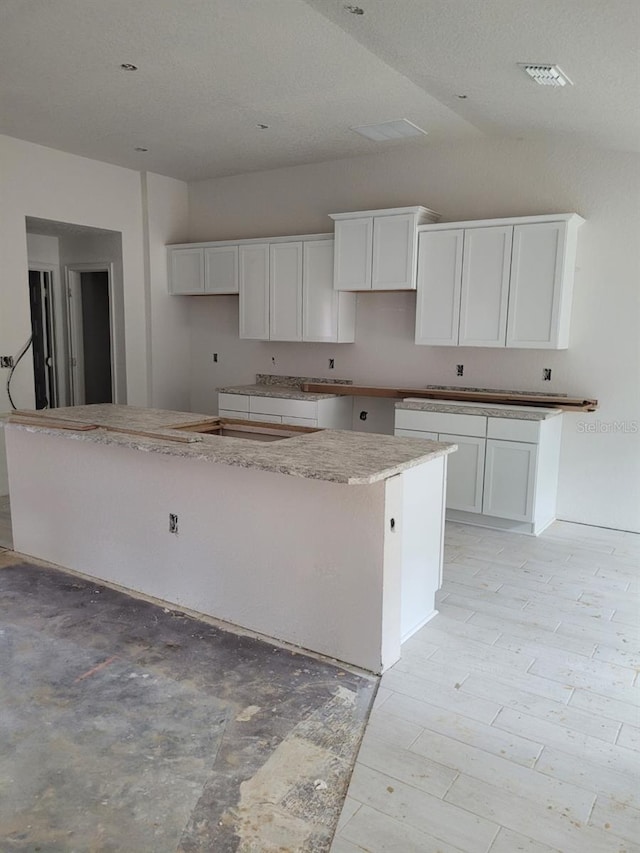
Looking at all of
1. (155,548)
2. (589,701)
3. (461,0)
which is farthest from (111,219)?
(589,701)

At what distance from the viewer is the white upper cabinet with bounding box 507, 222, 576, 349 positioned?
4266mm

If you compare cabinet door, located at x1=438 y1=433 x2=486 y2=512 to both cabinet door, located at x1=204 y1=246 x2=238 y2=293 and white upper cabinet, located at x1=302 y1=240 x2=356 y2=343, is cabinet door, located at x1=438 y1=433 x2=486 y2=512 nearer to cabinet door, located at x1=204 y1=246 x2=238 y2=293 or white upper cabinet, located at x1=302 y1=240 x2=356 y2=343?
white upper cabinet, located at x1=302 y1=240 x2=356 y2=343

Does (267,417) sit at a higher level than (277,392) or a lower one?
lower

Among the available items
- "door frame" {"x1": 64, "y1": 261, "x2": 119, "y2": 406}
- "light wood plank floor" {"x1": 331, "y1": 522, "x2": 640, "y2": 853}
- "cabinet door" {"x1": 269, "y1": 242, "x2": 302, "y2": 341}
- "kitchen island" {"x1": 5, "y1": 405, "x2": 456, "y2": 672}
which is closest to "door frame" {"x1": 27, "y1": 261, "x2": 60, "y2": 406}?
"door frame" {"x1": 64, "y1": 261, "x2": 119, "y2": 406}

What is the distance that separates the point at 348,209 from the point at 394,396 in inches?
67.9

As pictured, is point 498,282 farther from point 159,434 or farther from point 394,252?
point 159,434

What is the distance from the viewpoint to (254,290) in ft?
19.2

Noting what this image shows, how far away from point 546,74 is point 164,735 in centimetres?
331

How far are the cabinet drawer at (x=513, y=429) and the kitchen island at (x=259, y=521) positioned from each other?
55.1 inches

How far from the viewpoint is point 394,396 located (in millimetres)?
5211

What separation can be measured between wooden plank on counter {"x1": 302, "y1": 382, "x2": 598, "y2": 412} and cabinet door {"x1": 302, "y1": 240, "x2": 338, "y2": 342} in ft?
1.46

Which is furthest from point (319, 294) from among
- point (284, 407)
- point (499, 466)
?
point (499, 466)

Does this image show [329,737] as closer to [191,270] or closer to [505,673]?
[505,673]

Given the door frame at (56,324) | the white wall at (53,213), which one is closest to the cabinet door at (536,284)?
the white wall at (53,213)
